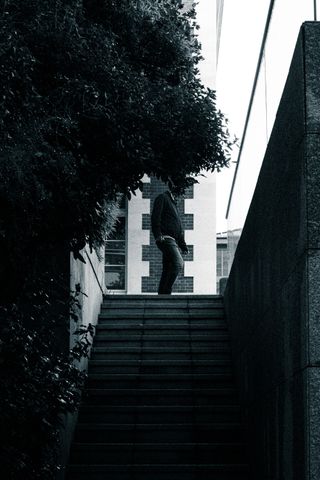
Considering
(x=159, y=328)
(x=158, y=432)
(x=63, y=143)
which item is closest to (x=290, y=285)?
(x=63, y=143)

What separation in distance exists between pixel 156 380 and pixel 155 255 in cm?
1105

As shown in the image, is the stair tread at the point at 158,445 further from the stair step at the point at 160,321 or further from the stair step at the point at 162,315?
the stair step at the point at 162,315

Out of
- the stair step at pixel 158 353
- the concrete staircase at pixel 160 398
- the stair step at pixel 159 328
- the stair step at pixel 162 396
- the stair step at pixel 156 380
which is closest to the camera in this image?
the concrete staircase at pixel 160 398

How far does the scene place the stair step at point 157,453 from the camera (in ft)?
29.3

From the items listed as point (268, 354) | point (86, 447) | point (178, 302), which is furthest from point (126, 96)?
point (178, 302)

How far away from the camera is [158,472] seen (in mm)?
8648

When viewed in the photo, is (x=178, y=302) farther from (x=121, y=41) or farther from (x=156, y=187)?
(x=156, y=187)

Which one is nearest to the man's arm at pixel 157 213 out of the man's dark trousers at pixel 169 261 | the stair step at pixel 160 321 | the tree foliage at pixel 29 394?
the man's dark trousers at pixel 169 261

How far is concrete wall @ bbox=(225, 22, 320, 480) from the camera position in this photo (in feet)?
15.0

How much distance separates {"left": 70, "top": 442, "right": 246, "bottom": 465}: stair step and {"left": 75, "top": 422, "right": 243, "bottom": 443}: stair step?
193 millimetres

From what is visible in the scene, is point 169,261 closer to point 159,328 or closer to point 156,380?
point 159,328

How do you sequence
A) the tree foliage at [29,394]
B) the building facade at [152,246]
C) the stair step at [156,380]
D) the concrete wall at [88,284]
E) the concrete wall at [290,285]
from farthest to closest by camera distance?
the building facade at [152,246]
the stair step at [156,380]
the concrete wall at [88,284]
the tree foliage at [29,394]
the concrete wall at [290,285]

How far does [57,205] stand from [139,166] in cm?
137

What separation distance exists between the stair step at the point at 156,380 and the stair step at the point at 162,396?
0.18 m
